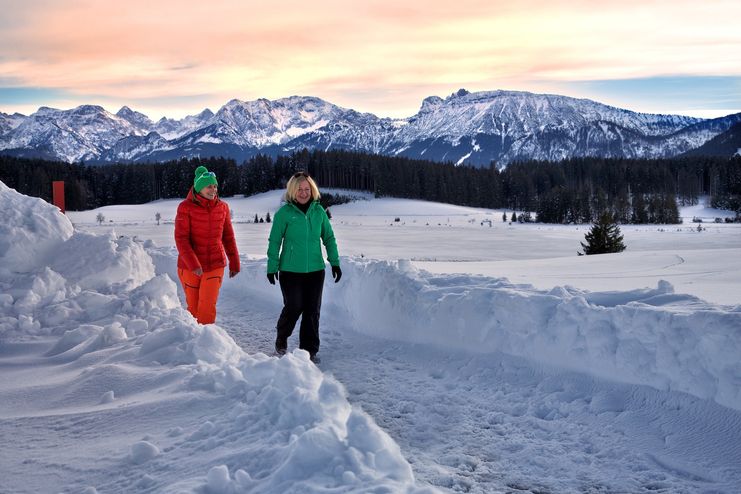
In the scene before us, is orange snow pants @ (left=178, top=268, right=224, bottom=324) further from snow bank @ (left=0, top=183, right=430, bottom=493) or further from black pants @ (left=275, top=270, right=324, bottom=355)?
black pants @ (left=275, top=270, right=324, bottom=355)

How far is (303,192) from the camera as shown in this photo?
672 centimetres

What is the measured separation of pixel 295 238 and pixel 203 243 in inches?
57.1

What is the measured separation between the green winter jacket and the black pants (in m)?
0.13

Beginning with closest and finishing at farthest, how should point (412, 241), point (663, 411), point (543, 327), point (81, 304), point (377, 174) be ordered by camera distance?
1. point (663, 411)
2. point (543, 327)
3. point (81, 304)
4. point (412, 241)
5. point (377, 174)

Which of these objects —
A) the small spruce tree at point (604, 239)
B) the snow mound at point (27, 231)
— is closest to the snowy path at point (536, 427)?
the snow mound at point (27, 231)

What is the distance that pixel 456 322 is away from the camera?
24.3ft

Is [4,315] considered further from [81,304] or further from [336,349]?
[336,349]

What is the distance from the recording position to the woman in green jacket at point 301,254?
6.76 m

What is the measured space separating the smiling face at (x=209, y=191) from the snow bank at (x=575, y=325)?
10.3ft

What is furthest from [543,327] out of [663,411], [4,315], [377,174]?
[377,174]

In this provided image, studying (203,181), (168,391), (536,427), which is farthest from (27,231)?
(536,427)

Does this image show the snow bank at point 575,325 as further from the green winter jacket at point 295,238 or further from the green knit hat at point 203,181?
the green knit hat at point 203,181

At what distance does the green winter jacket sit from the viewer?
22.2ft

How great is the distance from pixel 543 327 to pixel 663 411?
169 cm
